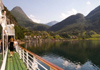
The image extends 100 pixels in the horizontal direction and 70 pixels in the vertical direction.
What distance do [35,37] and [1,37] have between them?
171 meters

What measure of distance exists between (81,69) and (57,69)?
33.2m

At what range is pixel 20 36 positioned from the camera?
12338 centimetres

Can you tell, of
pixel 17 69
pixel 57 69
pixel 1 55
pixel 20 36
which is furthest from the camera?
pixel 20 36

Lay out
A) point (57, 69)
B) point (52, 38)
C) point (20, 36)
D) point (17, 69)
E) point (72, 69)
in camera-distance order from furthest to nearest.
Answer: point (52, 38), point (20, 36), point (72, 69), point (17, 69), point (57, 69)

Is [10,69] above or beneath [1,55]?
beneath

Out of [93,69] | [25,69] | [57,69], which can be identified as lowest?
[93,69]

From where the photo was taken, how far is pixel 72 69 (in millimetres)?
32000

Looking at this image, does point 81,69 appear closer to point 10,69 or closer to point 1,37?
point 10,69

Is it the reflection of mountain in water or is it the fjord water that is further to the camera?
the reflection of mountain in water

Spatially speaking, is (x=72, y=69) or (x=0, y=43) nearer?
(x=0, y=43)

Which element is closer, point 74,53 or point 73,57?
point 73,57

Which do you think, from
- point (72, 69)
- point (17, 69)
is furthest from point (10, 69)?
point (72, 69)

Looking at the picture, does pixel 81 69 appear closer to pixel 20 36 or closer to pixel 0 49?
pixel 0 49

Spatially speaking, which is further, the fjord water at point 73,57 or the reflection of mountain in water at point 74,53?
the reflection of mountain in water at point 74,53
